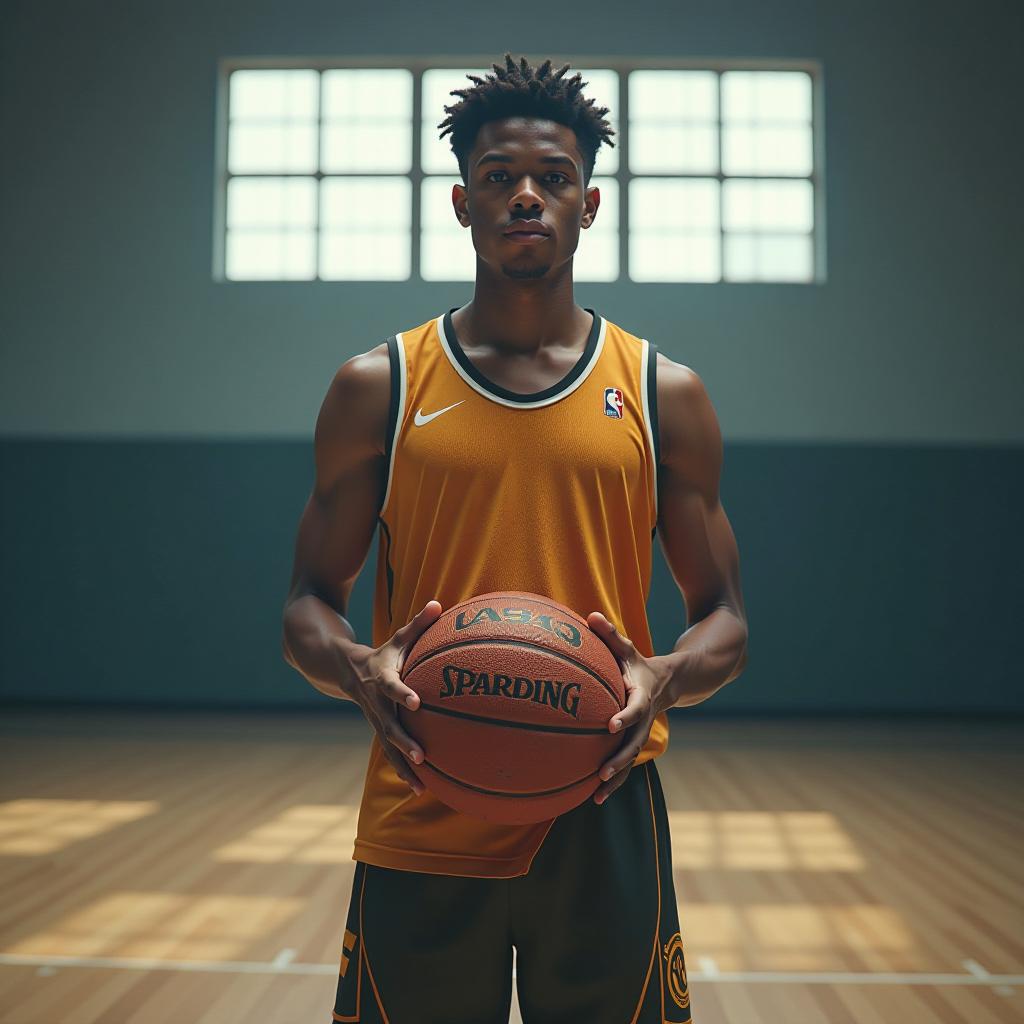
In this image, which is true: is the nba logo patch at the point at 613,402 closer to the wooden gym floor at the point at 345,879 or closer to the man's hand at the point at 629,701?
the man's hand at the point at 629,701

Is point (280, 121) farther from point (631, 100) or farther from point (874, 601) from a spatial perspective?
point (874, 601)

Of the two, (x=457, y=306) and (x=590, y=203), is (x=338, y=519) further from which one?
(x=457, y=306)

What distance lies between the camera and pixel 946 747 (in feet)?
21.2

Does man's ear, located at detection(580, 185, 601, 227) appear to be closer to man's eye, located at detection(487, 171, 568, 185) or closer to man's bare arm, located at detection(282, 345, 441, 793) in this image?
man's eye, located at detection(487, 171, 568, 185)

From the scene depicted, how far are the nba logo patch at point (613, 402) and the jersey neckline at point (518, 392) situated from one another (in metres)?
0.03

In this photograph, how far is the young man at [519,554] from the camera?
1.11 meters

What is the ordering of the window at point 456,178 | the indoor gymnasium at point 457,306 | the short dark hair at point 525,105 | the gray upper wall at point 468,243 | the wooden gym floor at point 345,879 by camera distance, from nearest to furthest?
the short dark hair at point 525,105
the wooden gym floor at point 345,879
the indoor gymnasium at point 457,306
the gray upper wall at point 468,243
the window at point 456,178

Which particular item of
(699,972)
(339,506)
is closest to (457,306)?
(699,972)

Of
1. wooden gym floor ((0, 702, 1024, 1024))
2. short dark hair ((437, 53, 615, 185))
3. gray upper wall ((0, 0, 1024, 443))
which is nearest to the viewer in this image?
short dark hair ((437, 53, 615, 185))

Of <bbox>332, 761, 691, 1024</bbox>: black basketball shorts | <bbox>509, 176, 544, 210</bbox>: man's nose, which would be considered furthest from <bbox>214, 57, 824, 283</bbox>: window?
<bbox>332, 761, 691, 1024</bbox>: black basketball shorts

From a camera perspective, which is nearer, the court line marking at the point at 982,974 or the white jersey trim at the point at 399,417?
the white jersey trim at the point at 399,417

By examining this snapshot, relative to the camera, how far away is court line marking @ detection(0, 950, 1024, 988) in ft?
8.79

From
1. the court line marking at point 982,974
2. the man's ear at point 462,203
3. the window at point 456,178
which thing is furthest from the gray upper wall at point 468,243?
the man's ear at point 462,203

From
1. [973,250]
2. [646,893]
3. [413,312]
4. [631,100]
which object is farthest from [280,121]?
[646,893]
